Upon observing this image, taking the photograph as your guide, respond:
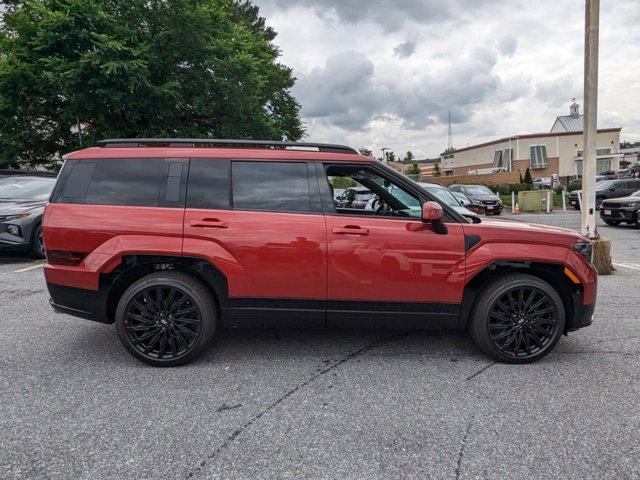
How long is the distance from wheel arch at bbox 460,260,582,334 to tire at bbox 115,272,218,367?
212cm

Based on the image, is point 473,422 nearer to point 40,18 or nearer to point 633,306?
point 633,306

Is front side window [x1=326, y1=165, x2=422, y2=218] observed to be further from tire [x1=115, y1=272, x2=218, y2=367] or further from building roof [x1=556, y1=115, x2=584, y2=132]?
building roof [x1=556, y1=115, x2=584, y2=132]

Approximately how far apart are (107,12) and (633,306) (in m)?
19.6

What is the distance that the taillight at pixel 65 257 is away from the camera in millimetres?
3553

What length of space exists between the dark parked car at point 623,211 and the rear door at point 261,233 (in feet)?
48.5

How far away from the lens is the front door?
11.4ft

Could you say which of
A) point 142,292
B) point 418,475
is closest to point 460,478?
point 418,475

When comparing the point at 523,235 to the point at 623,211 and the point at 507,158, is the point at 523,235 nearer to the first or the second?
the point at 623,211

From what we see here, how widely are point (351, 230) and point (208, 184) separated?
1244 mm

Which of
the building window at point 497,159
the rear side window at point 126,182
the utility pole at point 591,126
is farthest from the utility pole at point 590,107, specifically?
the building window at point 497,159

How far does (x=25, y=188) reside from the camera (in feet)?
29.5

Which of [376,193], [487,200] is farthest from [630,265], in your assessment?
[487,200]

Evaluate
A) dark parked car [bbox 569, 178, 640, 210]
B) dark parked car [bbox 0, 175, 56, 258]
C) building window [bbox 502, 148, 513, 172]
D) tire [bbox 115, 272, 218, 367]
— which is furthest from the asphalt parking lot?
building window [bbox 502, 148, 513, 172]

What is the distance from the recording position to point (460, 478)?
223 centimetres
